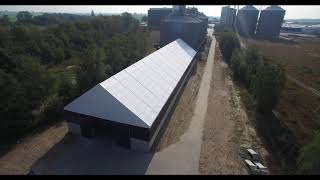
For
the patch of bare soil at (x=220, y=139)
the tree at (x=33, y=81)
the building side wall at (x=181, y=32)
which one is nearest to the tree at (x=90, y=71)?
the tree at (x=33, y=81)

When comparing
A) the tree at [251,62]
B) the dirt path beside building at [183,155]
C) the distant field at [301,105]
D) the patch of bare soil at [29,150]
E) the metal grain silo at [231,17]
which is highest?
the metal grain silo at [231,17]

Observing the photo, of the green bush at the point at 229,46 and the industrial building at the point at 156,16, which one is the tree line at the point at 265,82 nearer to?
the green bush at the point at 229,46

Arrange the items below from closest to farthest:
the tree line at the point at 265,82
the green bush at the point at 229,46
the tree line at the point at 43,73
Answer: the tree line at the point at 265,82
the tree line at the point at 43,73
the green bush at the point at 229,46

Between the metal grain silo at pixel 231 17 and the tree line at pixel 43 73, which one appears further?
the metal grain silo at pixel 231 17

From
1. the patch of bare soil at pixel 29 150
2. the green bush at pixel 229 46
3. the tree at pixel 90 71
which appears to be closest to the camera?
the patch of bare soil at pixel 29 150

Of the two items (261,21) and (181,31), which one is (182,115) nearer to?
(181,31)

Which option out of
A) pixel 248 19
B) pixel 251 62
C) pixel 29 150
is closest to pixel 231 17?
pixel 248 19

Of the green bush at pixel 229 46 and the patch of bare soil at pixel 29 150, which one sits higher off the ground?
the green bush at pixel 229 46
